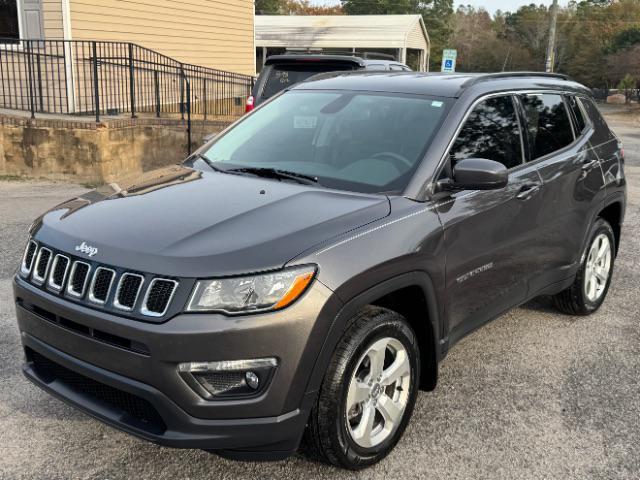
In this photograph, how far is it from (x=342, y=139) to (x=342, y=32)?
39.7 meters

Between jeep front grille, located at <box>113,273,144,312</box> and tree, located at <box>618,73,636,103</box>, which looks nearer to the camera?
jeep front grille, located at <box>113,273,144,312</box>

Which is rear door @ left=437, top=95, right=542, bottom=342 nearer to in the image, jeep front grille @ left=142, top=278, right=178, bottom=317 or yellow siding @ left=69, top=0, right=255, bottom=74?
jeep front grille @ left=142, top=278, right=178, bottom=317

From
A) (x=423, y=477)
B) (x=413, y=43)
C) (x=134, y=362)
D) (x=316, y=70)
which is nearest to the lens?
(x=134, y=362)

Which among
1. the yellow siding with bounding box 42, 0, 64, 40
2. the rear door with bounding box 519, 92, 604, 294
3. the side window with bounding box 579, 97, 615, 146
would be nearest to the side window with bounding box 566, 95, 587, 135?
the rear door with bounding box 519, 92, 604, 294

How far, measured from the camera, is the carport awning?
39.7 metres

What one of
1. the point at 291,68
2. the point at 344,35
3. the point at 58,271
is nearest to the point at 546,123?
the point at 58,271

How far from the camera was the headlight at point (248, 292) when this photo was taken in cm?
265

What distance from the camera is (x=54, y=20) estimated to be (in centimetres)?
1320

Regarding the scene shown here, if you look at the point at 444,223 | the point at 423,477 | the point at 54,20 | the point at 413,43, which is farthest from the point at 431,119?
the point at 413,43

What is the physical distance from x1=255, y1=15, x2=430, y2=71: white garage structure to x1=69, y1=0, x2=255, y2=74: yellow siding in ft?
64.7

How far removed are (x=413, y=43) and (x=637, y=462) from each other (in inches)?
1584

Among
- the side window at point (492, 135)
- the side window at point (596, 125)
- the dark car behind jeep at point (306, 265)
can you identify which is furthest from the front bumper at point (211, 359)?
the side window at point (596, 125)

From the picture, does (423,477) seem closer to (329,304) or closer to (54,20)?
A: (329,304)

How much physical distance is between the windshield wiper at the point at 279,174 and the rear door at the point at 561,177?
159 centimetres
